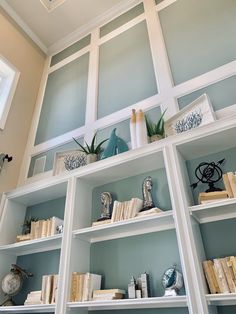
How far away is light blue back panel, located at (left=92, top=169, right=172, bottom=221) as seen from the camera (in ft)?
6.70

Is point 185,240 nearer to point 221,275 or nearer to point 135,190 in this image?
point 221,275

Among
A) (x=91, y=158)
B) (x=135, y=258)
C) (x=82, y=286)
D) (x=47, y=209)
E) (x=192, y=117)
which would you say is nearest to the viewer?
(x=82, y=286)

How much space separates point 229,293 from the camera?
4.29ft

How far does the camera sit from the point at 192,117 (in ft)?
7.05

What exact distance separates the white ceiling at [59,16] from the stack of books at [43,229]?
11.6ft

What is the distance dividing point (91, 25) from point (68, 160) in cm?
285

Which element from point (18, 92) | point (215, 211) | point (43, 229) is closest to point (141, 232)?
point (215, 211)

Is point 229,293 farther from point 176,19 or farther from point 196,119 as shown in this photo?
point 176,19

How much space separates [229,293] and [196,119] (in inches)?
52.2

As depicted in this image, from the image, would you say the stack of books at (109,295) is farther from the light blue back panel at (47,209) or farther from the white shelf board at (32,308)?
the light blue back panel at (47,209)

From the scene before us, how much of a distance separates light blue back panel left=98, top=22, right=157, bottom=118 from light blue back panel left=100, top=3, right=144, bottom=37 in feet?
1.02

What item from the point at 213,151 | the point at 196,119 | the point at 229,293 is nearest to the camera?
the point at 229,293

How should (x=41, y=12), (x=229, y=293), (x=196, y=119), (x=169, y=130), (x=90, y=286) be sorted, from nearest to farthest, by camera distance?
(x=229, y=293), (x=90, y=286), (x=196, y=119), (x=169, y=130), (x=41, y=12)

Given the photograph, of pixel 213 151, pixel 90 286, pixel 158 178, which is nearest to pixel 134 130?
pixel 158 178
